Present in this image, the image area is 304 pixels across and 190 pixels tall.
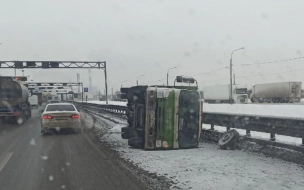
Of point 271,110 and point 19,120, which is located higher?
point 271,110

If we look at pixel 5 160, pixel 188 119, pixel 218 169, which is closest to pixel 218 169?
pixel 218 169

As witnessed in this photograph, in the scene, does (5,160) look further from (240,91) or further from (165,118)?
(240,91)

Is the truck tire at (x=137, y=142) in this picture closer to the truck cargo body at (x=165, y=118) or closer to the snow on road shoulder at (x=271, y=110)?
the truck cargo body at (x=165, y=118)

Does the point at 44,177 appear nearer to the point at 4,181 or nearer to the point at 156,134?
the point at 4,181

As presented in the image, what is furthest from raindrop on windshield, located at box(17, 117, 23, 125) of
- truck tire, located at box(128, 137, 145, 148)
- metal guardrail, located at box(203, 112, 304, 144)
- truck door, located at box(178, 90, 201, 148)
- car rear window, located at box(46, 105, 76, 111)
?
truck door, located at box(178, 90, 201, 148)

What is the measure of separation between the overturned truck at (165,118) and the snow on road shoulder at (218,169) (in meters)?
0.35

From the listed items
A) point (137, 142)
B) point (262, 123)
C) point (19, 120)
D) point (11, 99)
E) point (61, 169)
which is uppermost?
point (11, 99)

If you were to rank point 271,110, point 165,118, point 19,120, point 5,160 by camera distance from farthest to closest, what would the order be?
point 271,110 < point 19,120 < point 165,118 < point 5,160

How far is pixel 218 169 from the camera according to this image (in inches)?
295

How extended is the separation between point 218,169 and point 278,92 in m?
54.0

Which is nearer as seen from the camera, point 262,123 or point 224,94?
point 262,123

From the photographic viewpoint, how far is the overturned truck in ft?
33.5

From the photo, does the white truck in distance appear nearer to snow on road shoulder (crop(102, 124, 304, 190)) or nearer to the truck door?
the truck door

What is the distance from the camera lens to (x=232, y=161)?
27.2 feet
